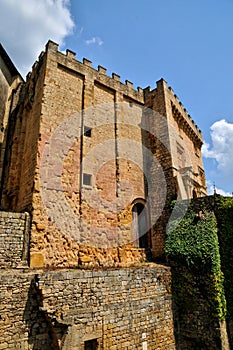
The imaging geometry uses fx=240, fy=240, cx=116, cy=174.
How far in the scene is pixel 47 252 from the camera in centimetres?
873

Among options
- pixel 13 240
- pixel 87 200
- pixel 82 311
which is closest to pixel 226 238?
pixel 87 200

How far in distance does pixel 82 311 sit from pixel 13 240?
3202 mm

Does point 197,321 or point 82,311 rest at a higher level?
point 82,311

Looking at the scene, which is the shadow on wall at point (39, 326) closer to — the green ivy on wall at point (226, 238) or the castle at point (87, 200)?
the castle at point (87, 200)

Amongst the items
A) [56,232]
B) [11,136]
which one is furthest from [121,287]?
[11,136]

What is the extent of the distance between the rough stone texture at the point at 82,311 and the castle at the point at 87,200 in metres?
0.03

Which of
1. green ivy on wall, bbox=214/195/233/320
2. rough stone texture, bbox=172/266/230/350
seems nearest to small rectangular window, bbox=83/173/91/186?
rough stone texture, bbox=172/266/230/350

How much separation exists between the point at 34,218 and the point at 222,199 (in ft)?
25.5

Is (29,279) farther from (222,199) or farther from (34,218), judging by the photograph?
(222,199)

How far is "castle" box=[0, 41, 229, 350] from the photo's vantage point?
22.0 feet

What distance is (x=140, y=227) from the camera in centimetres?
1247

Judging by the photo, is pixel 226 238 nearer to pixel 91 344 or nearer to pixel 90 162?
pixel 91 344

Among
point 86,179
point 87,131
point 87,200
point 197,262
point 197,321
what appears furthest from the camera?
point 87,131

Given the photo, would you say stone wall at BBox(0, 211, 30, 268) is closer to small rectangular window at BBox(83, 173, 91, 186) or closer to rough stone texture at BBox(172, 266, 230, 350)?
small rectangular window at BBox(83, 173, 91, 186)
